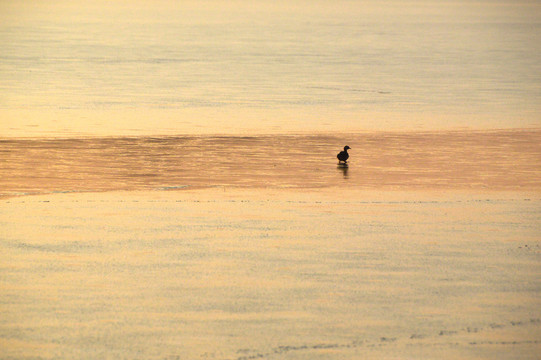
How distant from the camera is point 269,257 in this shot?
833 centimetres

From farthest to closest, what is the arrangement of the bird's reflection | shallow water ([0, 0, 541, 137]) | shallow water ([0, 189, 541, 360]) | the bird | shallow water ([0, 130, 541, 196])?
shallow water ([0, 0, 541, 137]), the bird, the bird's reflection, shallow water ([0, 130, 541, 196]), shallow water ([0, 189, 541, 360])

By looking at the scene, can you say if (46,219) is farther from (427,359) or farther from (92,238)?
(427,359)

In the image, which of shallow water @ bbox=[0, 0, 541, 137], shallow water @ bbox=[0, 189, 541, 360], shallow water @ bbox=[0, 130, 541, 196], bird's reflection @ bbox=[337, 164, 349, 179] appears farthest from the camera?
shallow water @ bbox=[0, 0, 541, 137]

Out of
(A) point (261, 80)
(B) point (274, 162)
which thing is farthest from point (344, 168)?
(A) point (261, 80)

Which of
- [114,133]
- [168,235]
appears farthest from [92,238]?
[114,133]

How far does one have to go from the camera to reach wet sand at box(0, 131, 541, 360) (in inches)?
256

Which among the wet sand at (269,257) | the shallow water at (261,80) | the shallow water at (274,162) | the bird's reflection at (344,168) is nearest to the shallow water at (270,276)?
the wet sand at (269,257)

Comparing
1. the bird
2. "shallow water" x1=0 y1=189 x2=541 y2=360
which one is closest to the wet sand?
"shallow water" x1=0 y1=189 x2=541 y2=360

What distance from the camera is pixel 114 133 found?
597 inches

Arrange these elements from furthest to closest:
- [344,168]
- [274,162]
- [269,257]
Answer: [274,162], [344,168], [269,257]

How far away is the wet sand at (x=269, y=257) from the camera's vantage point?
6.50m

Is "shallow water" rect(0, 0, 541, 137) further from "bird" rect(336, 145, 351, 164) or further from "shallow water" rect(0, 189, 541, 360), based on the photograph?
"shallow water" rect(0, 189, 541, 360)

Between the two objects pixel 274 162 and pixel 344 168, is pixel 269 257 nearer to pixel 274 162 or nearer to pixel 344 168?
pixel 344 168

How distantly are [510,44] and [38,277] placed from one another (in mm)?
29631
